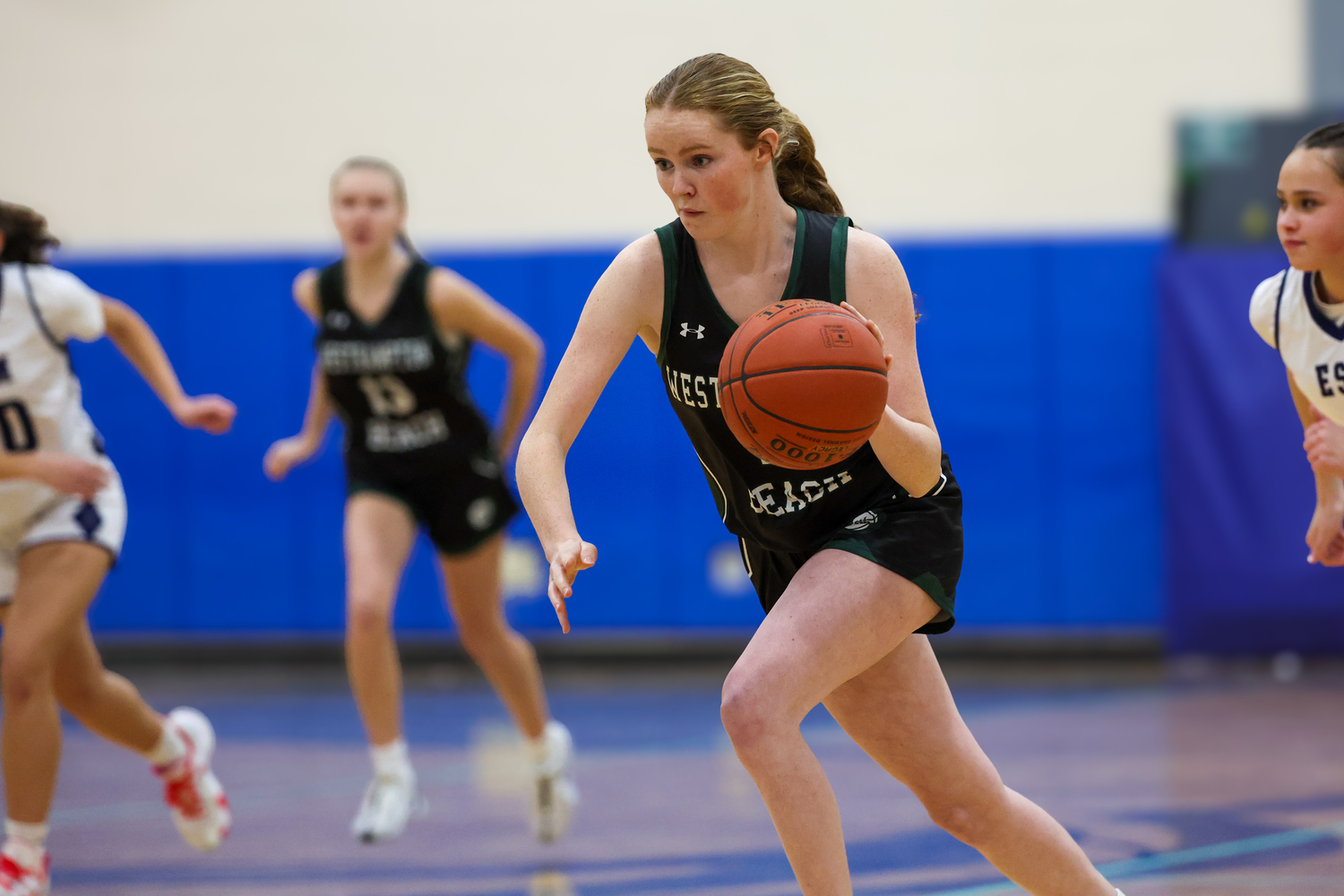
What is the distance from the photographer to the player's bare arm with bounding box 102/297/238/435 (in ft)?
14.3

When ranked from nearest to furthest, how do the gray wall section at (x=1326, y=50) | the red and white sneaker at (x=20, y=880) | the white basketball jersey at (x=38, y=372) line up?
the red and white sneaker at (x=20, y=880) < the white basketball jersey at (x=38, y=372) < the gray wall section at (x=1326, y=50)

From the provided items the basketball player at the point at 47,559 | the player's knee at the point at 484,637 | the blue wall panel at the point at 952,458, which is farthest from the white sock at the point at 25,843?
the blue wall panel at the point at 952,458

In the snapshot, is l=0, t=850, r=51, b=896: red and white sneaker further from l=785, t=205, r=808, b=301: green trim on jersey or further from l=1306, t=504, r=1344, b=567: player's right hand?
l=1306, t=504, r=1344, b=567: player's right hand

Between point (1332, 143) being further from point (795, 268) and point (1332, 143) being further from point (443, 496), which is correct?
point (443, 496)

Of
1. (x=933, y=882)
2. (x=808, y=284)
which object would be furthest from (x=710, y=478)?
(x=933, y=882)

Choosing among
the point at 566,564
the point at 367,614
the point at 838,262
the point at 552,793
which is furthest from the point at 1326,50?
the point at 566,564

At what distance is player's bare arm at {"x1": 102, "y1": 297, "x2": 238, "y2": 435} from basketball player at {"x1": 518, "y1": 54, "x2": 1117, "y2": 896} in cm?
209

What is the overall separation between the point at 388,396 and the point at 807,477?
2.46 m

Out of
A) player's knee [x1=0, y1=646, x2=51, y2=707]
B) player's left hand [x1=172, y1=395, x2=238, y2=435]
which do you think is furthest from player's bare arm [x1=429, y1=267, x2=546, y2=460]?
player's knee [x1=0, y1=646, x2=51, y2=707]

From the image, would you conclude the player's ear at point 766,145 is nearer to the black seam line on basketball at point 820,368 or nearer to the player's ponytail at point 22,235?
the black seam line on basketball at point 820,368

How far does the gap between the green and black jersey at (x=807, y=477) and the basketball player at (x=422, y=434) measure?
2.14 metres

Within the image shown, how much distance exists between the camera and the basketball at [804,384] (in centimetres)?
237

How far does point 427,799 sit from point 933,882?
6.99ft

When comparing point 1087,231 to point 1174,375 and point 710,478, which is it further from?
point 710,478
